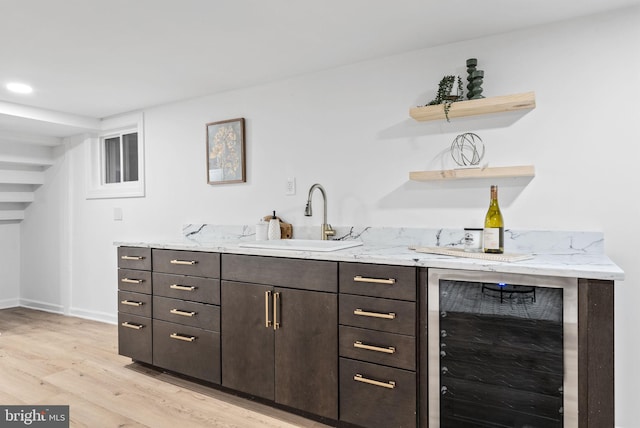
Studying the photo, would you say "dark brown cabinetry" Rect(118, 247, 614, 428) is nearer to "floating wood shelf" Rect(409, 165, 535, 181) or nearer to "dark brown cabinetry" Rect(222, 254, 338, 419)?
"dark brown cabinetry" Rect(222, 254, 338, 419)

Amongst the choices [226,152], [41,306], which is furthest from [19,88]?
[41,306]

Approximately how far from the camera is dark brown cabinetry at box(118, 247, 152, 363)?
2.90m

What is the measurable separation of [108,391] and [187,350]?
52 centimetres

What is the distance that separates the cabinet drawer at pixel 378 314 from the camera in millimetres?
1917

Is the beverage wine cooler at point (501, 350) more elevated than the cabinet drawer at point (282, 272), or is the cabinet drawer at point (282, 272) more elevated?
the cabinet drawer at point (282, 272)

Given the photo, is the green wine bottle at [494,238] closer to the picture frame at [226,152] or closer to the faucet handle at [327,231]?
the faucet handle at [327,231]

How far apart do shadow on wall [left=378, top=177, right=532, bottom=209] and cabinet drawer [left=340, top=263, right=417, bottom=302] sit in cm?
73

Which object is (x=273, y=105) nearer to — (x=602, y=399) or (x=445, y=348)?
(x=445, y=348)

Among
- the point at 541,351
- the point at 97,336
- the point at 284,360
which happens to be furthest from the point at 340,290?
the point at 97,336

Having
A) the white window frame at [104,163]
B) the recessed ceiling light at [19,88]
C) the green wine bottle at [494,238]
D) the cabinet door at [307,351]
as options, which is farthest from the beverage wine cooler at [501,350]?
the recessed ceiling light at [19,88]

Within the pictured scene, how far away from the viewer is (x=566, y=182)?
7.19ft

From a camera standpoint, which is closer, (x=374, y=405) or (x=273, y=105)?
(x=374, y=405)

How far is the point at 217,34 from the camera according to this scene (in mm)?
2330

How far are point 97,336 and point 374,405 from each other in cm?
286
